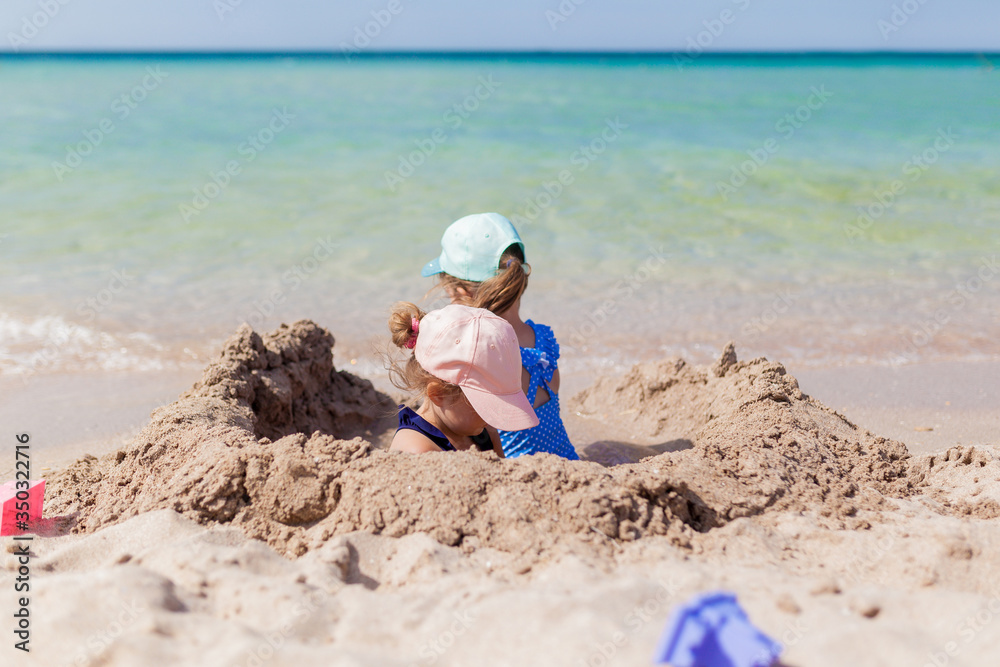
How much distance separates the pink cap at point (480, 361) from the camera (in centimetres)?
234

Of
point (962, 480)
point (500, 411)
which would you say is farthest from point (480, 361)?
point (962, 480)

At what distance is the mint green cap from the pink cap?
374 millimetres

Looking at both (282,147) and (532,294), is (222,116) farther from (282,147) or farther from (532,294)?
(532,294)

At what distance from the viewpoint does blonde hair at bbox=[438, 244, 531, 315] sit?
265cm

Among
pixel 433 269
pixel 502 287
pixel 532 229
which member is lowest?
pixel 502 287

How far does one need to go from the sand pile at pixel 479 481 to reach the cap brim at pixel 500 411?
0.49 feet

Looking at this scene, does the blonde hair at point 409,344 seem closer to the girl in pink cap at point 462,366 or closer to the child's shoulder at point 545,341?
the girl in pink cap at point 462,366

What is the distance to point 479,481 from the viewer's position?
6.84ft

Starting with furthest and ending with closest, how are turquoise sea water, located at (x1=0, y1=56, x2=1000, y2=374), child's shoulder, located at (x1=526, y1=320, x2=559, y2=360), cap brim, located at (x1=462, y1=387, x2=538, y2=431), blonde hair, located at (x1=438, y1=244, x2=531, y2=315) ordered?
turquoise sea water, located at (x1=0, y1=56, x2=1000, y2=374) → child's shoulder, located at (x1=526, y1=320, x2=559, y2=360) → blonde hair, located at (x1=438, y1=244, x2=531, y2=315) → cap brim, located at (x1=462, y1=387, x2=538, y2=431)

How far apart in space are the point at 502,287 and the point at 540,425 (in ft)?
1.82

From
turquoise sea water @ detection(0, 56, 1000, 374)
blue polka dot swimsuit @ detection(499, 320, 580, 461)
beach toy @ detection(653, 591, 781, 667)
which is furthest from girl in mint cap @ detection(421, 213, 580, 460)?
turquoise sea water @ detection(0, 56, 1000, 374)

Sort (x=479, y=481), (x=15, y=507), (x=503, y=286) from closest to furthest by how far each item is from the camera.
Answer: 1. (x=479, y=481)
2. (x=15, y=507)
3. (x=503, y=286)

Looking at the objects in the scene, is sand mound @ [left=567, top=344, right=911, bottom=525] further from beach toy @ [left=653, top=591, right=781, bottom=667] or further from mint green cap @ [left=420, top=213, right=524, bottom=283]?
mint green cap @ [left=420, top=213, right=524, bottom=283]

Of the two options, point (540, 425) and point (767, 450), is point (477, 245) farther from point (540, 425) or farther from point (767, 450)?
point (767, 450)
